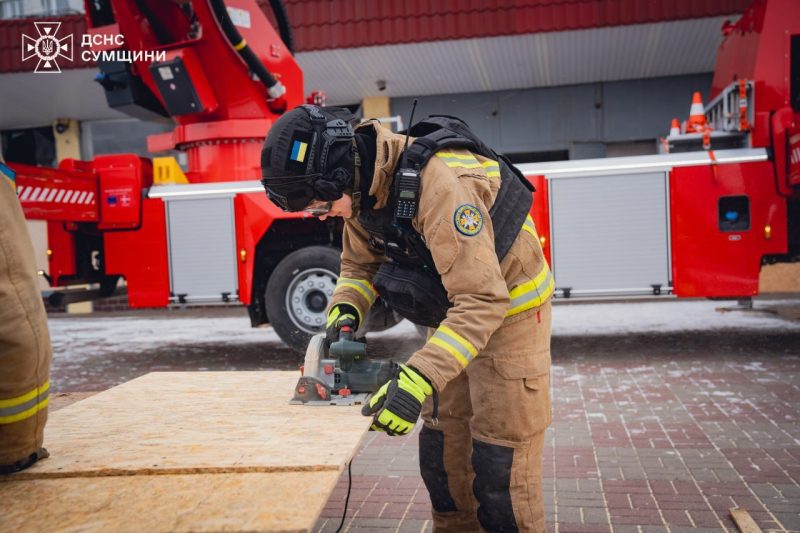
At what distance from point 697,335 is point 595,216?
2.79 m

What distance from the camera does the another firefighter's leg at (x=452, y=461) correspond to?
3166 millimetres

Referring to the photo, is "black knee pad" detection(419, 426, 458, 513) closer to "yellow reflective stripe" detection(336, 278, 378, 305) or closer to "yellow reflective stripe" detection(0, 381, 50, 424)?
"yellow reflective stripe" detection(336, 278, 378, 305)

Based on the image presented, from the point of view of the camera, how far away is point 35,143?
16938 mm

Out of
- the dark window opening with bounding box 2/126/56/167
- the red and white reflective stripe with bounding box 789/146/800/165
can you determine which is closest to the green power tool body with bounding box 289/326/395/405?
the red and white reflective stripe with bounding box 789/146/800/165

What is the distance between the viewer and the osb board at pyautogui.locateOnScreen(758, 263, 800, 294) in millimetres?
7535

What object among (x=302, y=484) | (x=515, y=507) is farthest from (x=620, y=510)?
(x=302, y=484)

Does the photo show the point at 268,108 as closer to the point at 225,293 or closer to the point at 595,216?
the point at 225,293

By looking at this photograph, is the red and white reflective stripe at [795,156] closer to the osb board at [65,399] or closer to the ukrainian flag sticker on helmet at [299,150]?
the ukrainian flag sticker on helmet at [299,150]

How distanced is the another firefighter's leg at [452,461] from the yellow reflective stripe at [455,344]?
2.22 feet

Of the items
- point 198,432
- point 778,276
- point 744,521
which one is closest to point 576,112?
point 778,276

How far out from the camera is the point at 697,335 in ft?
30.9

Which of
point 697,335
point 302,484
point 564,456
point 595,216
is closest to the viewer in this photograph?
point 302,484

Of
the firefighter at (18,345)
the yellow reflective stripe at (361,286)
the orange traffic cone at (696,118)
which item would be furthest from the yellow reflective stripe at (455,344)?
the orange traffic cone at (696,118)

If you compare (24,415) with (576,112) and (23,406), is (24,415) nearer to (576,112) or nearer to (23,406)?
(23,406)
